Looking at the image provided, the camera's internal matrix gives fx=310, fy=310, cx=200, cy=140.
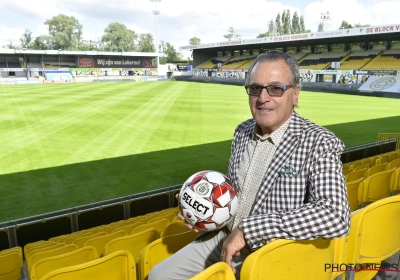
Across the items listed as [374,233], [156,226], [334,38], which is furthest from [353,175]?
[334,38]

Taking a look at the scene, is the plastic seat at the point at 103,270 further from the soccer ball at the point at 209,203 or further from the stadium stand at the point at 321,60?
the stadium stand at the point at 321,60

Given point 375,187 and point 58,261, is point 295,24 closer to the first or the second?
point 375,187

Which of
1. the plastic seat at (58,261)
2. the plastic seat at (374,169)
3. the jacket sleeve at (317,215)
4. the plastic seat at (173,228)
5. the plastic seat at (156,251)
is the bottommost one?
the plastic seat at (58,261)

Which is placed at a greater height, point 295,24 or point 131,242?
point 295,24

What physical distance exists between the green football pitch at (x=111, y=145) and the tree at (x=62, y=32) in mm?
82428

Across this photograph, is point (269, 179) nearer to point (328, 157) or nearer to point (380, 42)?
point (328, 157)

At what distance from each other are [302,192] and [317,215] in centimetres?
22

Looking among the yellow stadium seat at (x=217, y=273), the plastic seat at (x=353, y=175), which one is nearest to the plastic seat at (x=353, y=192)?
the plastic seat at (x=353, y=175)

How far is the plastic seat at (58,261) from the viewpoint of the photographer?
2.64 metres

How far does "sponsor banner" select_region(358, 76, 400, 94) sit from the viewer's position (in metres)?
33.4

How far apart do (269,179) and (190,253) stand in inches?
29.7

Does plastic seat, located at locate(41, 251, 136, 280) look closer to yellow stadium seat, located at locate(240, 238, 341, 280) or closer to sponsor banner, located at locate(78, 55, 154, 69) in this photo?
yellow stadium seat, located at locate(240, 238, 341, 280)

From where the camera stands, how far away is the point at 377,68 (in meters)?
39.4

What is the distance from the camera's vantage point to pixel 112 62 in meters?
76.5
